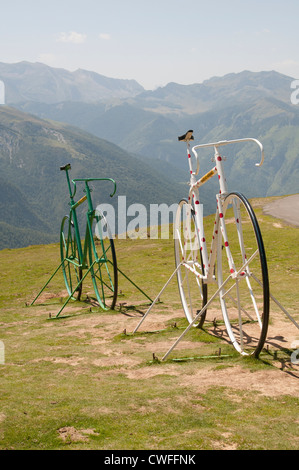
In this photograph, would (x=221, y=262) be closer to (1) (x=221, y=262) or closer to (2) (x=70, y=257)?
(1) (x=221, y=262)

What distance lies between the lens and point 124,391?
24.5 ft

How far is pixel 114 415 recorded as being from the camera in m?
6.32

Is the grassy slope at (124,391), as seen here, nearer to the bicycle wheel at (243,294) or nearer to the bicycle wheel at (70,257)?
the bicycle wheel at (243,294)

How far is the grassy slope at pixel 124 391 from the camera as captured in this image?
559 centimetres

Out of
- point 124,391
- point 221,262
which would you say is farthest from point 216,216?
point 124,391

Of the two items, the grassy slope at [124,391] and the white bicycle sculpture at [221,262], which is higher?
the white bicycle sculpture at [221,262]

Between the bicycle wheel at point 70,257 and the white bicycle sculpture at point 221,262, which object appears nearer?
the white bicycle sculpture at point 221,262

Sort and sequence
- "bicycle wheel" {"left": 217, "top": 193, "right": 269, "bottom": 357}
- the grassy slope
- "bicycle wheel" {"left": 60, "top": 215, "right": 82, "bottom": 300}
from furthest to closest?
1. "bicycle wheel" {"left": 60, "top": 215, "right": 82, "bottom": 300}
2. "bicycle wheel" {"left": 217, "top": 193, "right": 269, "bottom": 357}
3. the grassy slope

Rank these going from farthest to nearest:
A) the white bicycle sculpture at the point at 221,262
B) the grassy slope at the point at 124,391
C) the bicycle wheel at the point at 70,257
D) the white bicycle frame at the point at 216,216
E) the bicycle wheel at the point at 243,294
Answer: the bicycle wheel at the point at 70,257 < the white bicycle frame at the point at 216,216 < the white bicycle sculpture at the point at 221,262 < the bicycle wheel at the point at 243,294 < the grassy slope at the point at 124,391

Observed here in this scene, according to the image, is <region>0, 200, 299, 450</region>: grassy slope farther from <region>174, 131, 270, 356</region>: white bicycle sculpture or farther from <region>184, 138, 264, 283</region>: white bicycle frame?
<region>184, 138, 264, 283</region>: white bicycle frame

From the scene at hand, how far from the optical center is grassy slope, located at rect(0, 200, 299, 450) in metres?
5.59

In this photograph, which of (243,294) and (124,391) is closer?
(124,391)

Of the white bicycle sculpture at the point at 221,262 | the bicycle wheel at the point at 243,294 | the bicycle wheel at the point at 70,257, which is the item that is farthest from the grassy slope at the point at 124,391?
the bicycle wheel at the point at 70,257

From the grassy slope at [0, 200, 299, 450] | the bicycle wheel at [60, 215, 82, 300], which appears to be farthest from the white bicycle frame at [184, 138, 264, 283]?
the bicycle wheel at [60, 215, 82, 300]
